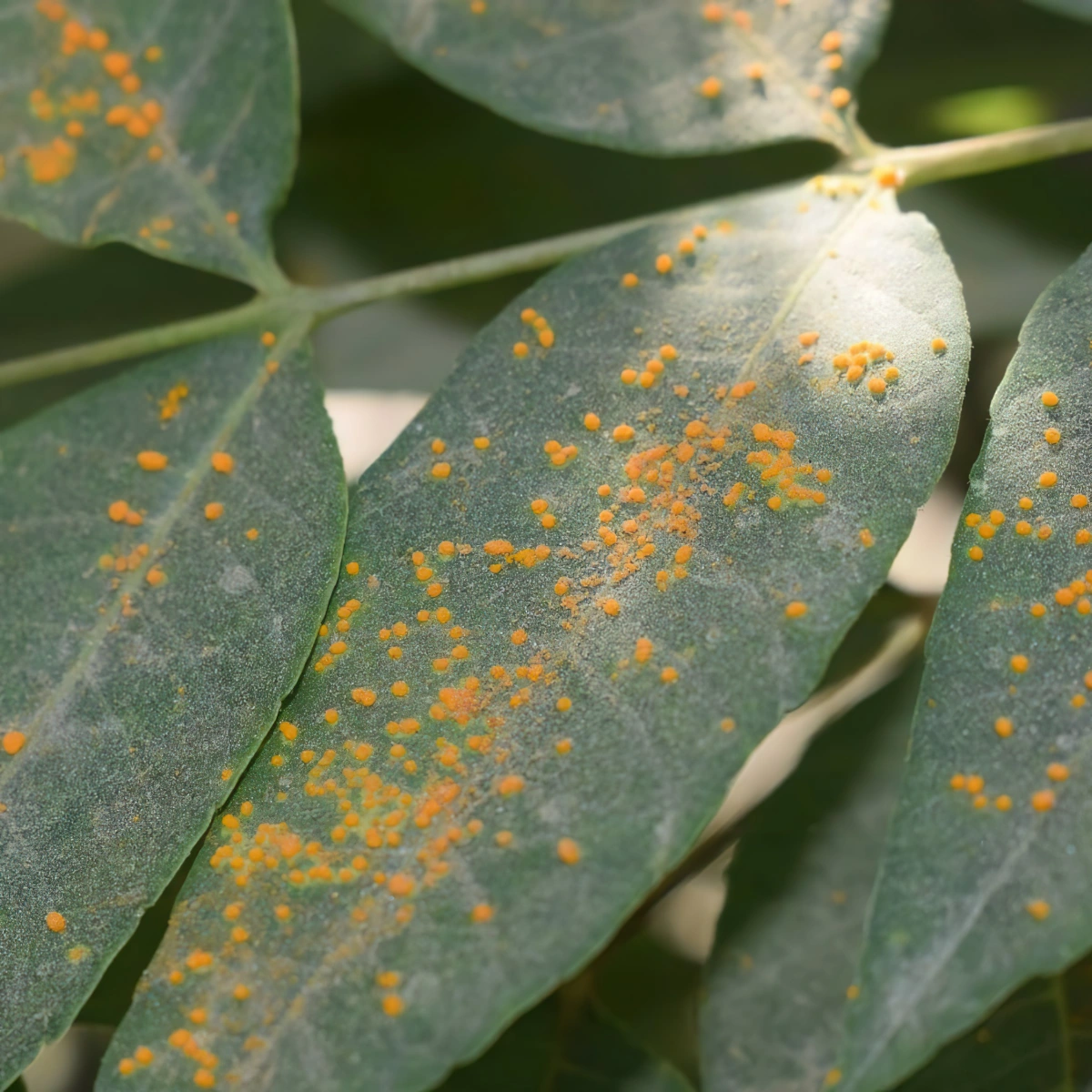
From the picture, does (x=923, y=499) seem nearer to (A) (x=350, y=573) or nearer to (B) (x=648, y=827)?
(B) (x=648, y=827)

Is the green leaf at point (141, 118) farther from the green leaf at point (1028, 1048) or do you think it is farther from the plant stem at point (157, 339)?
the green leaf at point (1028, 1048)

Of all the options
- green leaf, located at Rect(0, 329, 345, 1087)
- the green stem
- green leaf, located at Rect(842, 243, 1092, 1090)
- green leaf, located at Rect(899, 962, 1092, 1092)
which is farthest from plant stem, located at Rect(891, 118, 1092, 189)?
green leaf, located at Rect(899, 962, 1092, 1092)

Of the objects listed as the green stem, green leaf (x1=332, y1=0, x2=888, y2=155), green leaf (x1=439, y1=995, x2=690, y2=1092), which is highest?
green leaf (x1=332, y1=0, x2=888, y2=155)

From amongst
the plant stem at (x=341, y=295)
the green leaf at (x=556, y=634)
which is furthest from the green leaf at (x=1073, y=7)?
the plant stem at (x=341, y=295)

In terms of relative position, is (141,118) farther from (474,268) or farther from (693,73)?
(693,73)

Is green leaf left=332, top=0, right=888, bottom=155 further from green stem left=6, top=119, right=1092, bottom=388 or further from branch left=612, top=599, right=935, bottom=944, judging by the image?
branch left=612, top=599, right=935, bottom=944

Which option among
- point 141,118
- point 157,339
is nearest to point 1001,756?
point 157,339

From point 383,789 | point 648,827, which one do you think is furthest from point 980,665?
point 383,789
